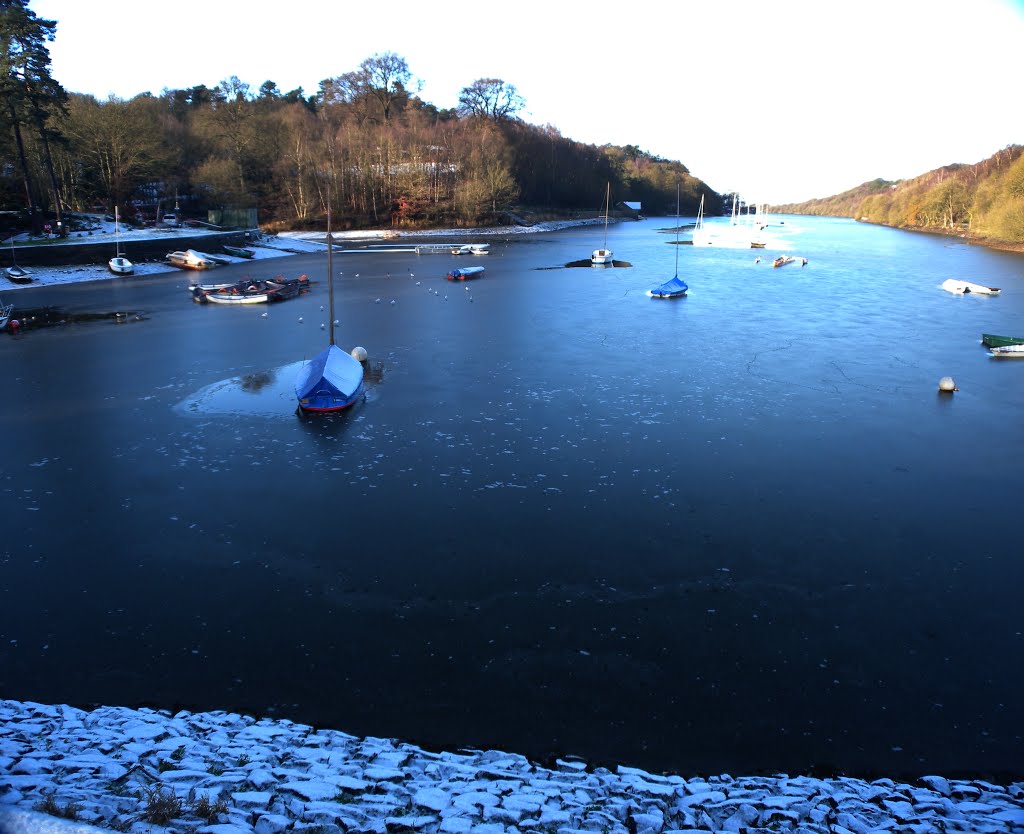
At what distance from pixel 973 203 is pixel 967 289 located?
53.9 m

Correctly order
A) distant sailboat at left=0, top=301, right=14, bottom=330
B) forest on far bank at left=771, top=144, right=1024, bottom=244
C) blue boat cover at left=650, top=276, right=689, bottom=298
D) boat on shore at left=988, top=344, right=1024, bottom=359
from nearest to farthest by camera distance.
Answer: boat on shore at left=988, top=344, right=1024, bottom=359
distant sailboat at left=0, top=301, right=14, bottom=330
blue boat cover at left=650, top=276, right=689, bottom=298
forest on far bank at left=771, top=144, right=1024, bottom=244

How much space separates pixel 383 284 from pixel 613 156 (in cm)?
12151

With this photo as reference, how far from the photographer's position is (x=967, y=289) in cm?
3425

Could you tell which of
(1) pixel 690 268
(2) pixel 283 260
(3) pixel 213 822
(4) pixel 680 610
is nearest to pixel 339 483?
(4) pixel 680 610

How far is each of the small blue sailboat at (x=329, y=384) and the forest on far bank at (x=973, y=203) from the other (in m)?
64.4

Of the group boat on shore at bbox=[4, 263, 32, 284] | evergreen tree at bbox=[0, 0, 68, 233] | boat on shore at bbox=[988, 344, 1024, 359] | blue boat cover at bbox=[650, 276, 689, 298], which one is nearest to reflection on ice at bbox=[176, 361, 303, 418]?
blue boat cover at bbox=[650, 276, 689, 298]

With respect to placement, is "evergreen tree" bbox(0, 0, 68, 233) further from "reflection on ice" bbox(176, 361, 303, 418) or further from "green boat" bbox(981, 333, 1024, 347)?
"green boat" bbox(981, 333, 1024, 347)

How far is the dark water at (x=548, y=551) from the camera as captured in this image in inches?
262

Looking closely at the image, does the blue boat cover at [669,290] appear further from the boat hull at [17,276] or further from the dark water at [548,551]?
the boat hull at [17,276]

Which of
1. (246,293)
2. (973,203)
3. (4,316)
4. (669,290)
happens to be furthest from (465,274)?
(973,203)

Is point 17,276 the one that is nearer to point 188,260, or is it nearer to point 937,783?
point 188,260

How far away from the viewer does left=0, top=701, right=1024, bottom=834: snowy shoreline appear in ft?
13.9

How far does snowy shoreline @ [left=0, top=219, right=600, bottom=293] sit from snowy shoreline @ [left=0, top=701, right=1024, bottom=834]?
38488 mm

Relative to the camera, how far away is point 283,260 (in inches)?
2034
